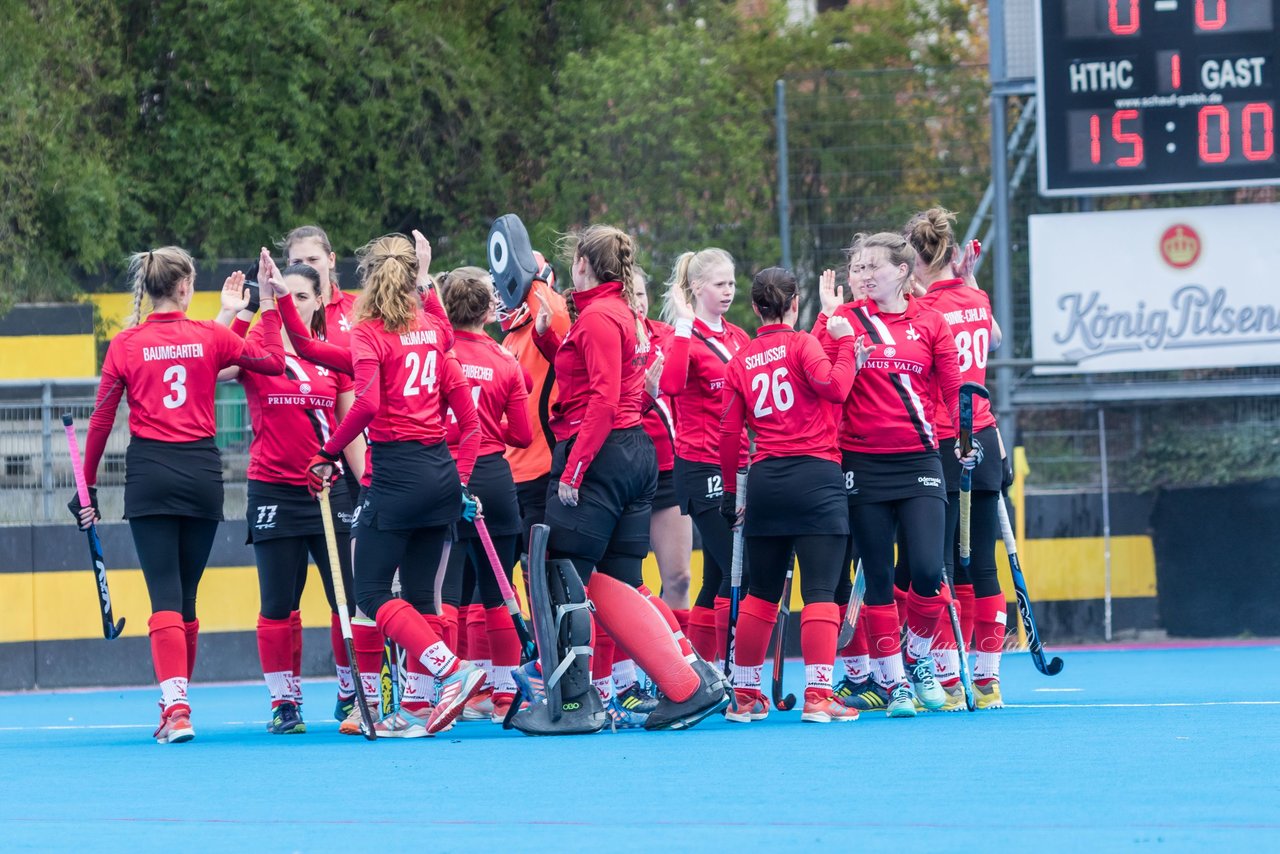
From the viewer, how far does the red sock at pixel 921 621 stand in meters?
8.48

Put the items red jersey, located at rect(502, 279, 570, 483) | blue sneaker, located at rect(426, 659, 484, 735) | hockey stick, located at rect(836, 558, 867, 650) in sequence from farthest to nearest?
red jersey, located at rect(502, 279, 570, 483), hockey stick, located at rect(836, 558, 867, 650), blue sneaker, located at rect(426, 659, 484, 735)

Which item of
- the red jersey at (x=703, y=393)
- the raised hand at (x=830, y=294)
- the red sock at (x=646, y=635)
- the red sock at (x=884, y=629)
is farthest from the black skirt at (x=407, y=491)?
the red sock at (x=884, y=629)

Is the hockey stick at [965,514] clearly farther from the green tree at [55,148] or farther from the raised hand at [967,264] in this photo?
the green tree at [55,148]

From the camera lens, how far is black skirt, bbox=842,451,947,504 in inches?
327

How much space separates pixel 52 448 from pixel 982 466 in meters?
6.58

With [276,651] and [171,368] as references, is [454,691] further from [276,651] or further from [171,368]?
[171,368]

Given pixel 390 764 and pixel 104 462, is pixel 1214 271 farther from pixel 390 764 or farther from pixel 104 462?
pixel 390 764

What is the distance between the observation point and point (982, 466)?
29.3ft

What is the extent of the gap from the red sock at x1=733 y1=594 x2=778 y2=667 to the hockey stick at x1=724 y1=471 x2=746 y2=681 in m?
0.10

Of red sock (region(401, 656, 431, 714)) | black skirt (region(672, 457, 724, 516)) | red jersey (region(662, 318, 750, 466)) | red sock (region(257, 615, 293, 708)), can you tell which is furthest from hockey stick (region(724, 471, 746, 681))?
red sock (region(257, 615, 293, 708))

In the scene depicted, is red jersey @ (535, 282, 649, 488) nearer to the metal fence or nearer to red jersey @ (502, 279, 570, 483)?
red jersey @ (502, 279, 570, 483)

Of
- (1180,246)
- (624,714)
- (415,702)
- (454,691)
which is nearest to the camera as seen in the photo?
(454,691)

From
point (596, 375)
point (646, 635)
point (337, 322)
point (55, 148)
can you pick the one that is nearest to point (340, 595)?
point (337, 322)

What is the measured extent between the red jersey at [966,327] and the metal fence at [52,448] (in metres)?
5.73
